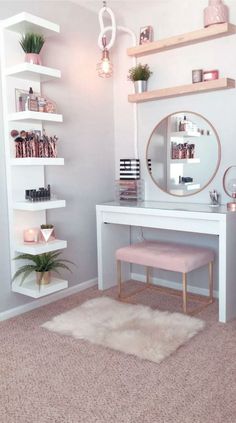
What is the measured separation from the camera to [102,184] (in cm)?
356

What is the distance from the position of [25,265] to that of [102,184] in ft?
3.61

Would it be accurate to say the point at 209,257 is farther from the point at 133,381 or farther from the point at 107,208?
the point at 133,381

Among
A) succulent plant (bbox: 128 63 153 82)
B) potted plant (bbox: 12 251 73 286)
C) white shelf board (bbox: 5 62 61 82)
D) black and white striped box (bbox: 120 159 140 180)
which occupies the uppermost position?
succulent plant (bbox: 128 63 153 82)

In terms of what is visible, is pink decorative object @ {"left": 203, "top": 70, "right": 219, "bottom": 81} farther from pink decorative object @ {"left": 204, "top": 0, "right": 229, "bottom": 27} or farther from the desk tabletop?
the desk tabletop

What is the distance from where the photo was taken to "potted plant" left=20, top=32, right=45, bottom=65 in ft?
8.57

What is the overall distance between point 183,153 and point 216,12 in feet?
3.37

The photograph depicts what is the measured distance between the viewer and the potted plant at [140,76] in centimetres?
328

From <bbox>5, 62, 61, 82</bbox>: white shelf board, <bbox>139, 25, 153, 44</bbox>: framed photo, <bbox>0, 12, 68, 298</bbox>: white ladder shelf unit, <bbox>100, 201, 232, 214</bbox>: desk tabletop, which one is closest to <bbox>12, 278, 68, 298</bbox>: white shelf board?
<bbox>0, 12, 68, 298</bbox>: white ladder shelf unit

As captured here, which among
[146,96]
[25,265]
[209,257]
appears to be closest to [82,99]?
[146,96]

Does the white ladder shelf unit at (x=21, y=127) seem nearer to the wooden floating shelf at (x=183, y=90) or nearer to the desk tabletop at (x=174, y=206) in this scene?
the desk tabletop at (x=174, y=206)

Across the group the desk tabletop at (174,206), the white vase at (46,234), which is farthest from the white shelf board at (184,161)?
the white vase at (46,234)

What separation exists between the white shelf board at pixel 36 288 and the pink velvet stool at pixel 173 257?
0.53m

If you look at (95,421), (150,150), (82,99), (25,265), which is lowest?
(95,421)

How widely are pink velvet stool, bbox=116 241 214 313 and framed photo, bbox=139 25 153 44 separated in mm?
1694
